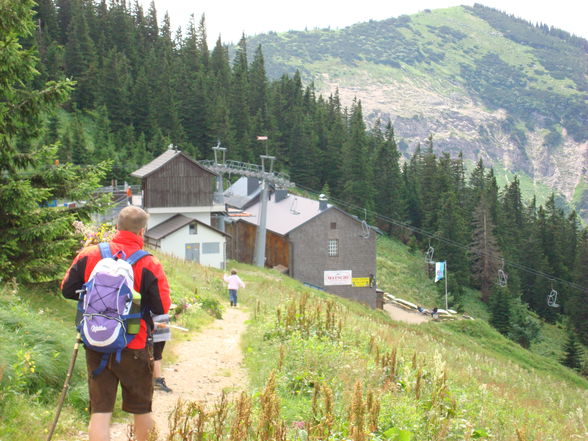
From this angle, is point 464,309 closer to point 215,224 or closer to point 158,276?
point 215,224

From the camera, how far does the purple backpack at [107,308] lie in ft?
15.3

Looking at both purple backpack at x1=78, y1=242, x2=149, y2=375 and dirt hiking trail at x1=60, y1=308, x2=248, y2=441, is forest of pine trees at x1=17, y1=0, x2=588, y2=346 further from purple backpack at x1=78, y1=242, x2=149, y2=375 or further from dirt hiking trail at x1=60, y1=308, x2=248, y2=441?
purple backpack at x1=78, y1=242, x2=149, y2=375

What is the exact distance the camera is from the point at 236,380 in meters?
9.56

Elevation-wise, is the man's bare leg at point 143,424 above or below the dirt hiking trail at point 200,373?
above

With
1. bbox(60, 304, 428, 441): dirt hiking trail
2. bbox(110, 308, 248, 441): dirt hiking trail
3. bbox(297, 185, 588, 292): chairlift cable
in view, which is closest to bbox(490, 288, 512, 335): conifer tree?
bbox(297, 185, 588, 292): chairlift cable

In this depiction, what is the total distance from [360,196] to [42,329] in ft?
255

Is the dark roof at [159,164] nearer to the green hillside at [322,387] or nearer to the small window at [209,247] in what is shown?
the small window at [209,247]

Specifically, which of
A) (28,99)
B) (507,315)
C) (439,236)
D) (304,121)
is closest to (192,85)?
(304,121)

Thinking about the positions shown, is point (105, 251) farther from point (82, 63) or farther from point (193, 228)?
point (82, 63)

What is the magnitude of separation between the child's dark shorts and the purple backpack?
73 mm

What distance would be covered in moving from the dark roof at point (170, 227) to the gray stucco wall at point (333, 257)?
364 inches

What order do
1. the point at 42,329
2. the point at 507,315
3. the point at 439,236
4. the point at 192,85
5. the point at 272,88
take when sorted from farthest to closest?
the point at 272,88 < the point at 192,85 < the point at 439,236 < the point at 507,315 < the point at 42,329

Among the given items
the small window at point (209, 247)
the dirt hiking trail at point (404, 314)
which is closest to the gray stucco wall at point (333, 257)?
the dirt hiking trail at point (404, 314)

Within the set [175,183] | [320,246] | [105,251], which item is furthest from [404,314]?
[105,251]
